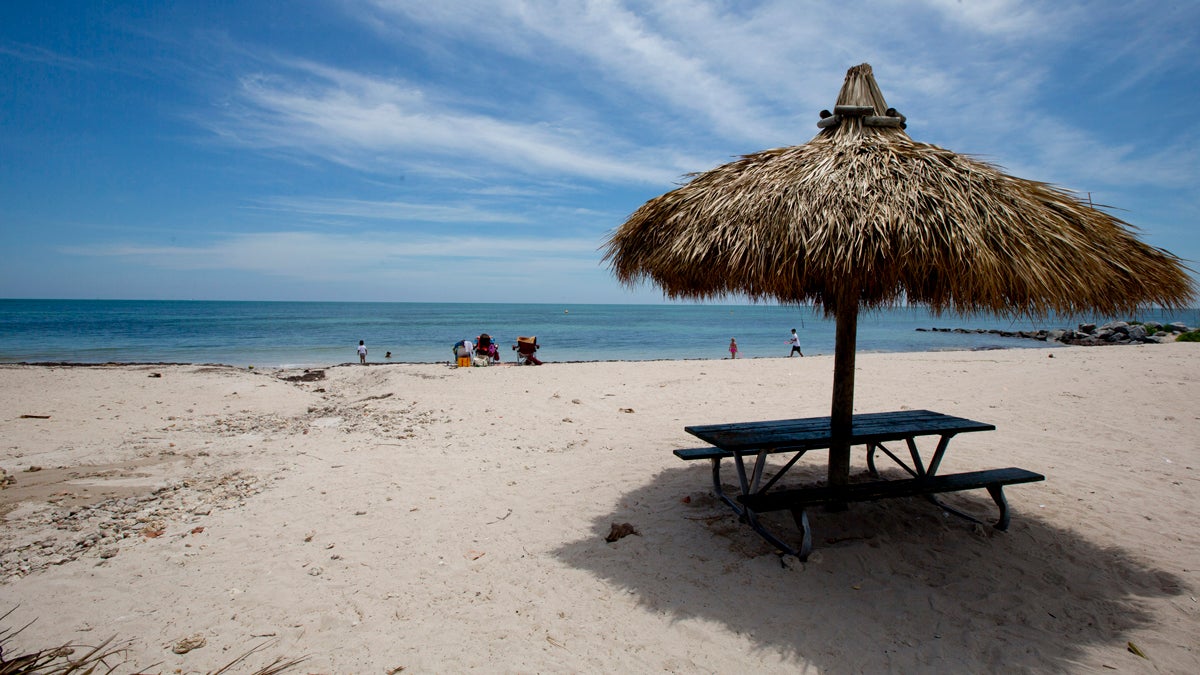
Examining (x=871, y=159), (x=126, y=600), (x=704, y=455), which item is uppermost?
(x=871, y=159)

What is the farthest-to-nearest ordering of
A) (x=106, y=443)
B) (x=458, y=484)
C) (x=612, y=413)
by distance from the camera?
1. (x=612, y=413)
2. (x=106, y=443)
3. (x=458, y=484)

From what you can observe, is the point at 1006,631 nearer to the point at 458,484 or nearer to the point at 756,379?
the point at 458,484

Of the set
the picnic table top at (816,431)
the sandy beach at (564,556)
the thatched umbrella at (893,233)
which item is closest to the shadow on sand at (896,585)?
the sandy beach at (564,556)

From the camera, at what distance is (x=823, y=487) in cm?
412

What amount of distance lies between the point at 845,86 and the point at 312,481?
5.61 m

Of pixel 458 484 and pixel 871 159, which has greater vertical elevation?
pixel 871 159

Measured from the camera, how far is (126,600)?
3.39 m

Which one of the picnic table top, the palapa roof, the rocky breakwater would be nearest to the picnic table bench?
the picnic table top

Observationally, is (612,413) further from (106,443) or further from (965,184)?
(106,443)

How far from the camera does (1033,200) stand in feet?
11.5

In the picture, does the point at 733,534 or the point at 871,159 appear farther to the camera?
the point at 733,534

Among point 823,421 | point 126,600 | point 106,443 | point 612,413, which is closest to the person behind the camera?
point 126,600

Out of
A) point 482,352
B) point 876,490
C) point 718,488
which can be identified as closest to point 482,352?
point 482,352

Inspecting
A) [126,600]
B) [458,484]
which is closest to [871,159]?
[458,484]
